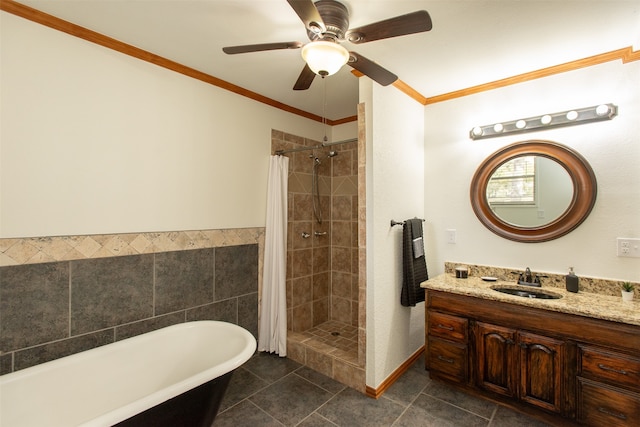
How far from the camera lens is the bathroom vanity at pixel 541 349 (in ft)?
5.68

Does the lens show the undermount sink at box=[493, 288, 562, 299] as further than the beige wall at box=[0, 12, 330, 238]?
Yes

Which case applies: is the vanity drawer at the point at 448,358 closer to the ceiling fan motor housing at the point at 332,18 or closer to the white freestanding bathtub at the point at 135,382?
the white freestanding bathtub at the point at 135,382

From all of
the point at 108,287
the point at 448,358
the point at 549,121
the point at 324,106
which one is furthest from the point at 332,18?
the point at 448,358

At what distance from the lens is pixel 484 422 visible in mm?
2010

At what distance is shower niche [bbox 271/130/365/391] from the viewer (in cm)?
321

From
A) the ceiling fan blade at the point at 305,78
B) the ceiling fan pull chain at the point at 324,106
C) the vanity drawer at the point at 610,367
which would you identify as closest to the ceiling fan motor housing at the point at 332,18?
the ceiling fan blade at the point at 305,78

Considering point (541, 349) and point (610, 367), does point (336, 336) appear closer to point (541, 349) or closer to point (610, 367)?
point (541, 349)

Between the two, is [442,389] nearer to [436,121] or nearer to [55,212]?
[436,121]

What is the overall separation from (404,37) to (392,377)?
2589mm

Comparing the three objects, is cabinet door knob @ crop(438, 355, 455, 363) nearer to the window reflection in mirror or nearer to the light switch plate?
the window reflection in mirror

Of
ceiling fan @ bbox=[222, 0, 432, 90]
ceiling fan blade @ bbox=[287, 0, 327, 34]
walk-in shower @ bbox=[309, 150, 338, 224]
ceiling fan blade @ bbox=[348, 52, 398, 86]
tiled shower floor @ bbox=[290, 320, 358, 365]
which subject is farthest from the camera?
walk-in shower @ bbox=[309, 150, 338, 224]

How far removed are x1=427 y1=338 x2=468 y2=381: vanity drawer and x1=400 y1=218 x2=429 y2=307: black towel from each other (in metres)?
0.37

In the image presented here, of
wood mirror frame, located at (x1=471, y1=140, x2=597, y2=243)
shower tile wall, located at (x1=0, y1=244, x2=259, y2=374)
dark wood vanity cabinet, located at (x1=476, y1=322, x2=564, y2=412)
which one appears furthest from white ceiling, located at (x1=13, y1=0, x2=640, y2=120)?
dark wood vanity cabinet, located at (x1=476, y1=322, x2=564, y2=412)

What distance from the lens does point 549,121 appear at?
7.59 feet
